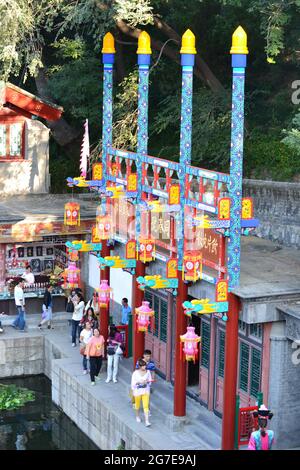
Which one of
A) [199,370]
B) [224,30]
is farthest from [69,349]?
[224,30]

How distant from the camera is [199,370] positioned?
20656mm

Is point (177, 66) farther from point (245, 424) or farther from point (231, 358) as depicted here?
point (245, 424)

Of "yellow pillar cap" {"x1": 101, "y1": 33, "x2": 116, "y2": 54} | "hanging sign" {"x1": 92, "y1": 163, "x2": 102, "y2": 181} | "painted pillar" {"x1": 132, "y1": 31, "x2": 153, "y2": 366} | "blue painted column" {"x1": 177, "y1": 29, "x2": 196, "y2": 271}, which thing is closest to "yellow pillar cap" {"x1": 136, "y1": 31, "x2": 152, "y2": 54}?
"painted pillar" {"x1": 132, "y1": 31, "x2": 153, "y2": 366}

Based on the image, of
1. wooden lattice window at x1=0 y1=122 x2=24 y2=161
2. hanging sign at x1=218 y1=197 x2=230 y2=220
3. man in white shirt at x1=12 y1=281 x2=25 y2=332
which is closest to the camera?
hanging sign at x1=218 y1=197 x2=230 y2=220

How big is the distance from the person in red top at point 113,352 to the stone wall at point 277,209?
4403mm

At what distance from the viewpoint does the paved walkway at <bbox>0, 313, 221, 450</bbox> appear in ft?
58.1

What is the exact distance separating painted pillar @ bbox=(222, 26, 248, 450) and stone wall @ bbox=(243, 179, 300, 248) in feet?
17.5

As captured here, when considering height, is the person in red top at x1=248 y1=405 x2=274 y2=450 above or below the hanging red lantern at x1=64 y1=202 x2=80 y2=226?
below

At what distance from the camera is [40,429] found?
21531 millimetres

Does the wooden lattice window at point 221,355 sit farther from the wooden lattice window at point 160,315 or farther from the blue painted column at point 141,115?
the wooden lattice window at point 160,315

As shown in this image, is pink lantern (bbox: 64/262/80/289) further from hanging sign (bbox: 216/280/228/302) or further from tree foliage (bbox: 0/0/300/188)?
hanging sign (bbox: 216/280/228/302)

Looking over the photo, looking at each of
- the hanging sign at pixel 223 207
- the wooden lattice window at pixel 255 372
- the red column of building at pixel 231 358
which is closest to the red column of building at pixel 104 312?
the wooden lattice window at pixel 255 372
